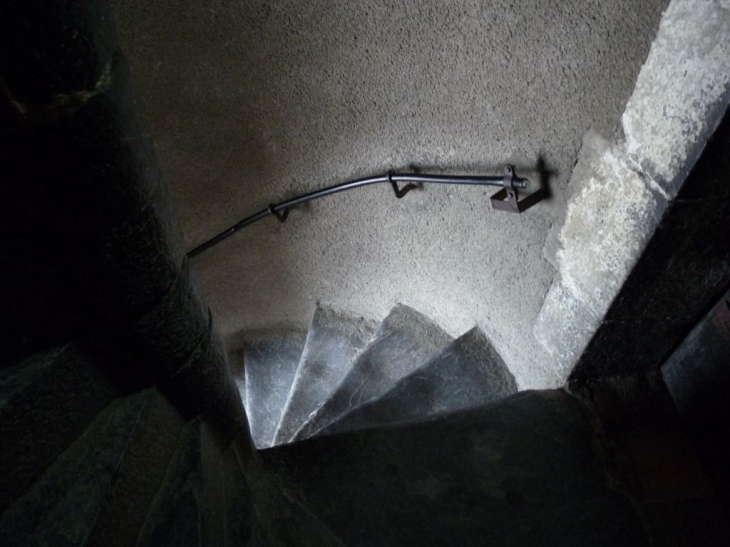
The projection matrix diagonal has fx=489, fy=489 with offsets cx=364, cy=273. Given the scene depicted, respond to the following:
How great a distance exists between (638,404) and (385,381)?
1.26 meters

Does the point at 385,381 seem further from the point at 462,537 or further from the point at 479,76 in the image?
the point at 479,76

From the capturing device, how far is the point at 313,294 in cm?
297

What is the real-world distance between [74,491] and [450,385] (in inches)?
A: 59.7

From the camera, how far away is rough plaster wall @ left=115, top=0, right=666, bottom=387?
124 centimetres

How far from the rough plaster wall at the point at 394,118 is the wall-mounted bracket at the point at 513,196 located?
0.06 metres

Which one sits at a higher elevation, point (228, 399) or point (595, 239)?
point (595, 239)

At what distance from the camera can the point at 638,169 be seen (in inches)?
45.3

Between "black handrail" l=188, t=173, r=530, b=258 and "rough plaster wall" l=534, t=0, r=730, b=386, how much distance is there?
205mm

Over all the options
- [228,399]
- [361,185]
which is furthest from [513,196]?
[228,399]

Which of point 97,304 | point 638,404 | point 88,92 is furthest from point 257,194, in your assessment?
point 638,404

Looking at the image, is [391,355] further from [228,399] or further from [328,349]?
[228,399]

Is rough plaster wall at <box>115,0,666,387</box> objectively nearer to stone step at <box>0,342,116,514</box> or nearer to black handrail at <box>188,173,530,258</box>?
black handrail at <box>188,173,530,258</box>

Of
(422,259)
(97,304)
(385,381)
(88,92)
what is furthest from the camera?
(385,381)

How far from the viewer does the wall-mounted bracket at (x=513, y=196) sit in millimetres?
1429
